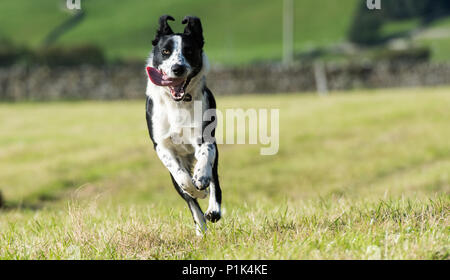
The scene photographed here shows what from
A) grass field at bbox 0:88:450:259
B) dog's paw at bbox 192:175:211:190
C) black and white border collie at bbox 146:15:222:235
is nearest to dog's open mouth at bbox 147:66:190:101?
black and white border collie at bbox 146:15:222:235

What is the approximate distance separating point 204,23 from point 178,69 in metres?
89.9

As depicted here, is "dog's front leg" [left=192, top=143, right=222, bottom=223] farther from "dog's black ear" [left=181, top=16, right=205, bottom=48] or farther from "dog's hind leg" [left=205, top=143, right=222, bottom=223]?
"dog's black ear" [left=181, top=16, right=205, bottom=48]

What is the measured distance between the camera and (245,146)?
2645 cm

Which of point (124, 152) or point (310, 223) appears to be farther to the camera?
point (124, 152)

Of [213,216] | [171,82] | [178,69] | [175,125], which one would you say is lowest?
[213,216]

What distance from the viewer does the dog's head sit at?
5.43 m

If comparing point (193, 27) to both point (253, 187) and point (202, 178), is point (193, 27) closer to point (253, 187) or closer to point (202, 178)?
point (202, 178)

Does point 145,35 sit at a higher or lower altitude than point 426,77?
higher

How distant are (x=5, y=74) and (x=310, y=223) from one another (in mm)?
48713

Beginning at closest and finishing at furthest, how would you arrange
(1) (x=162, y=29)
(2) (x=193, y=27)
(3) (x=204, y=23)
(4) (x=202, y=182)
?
1. (4) (x=202, y=182)
2. (2) (x=193, y=27)
3. (1) (x=162, y=29)
4. (3) (x=204, y=23)

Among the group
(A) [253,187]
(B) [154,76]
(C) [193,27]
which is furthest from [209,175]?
(A) [253,187]

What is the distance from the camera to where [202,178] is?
5.30 meters
